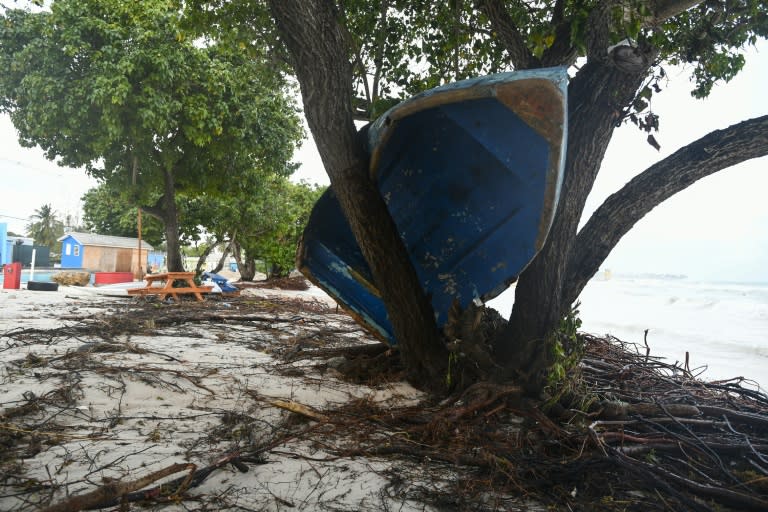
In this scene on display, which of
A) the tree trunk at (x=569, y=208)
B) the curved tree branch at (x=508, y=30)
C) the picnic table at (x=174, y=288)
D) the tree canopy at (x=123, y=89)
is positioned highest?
the tree canopy at (x=123, y=89)

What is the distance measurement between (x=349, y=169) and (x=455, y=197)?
1252mm

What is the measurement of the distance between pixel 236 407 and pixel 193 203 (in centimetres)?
1612

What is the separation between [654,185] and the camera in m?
2.87

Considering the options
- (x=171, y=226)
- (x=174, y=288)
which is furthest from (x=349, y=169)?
(x=171, y=226)

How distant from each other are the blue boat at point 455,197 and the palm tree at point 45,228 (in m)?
56.5

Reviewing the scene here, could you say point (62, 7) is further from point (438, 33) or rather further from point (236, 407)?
point (236, 407)

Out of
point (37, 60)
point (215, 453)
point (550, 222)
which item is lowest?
point (215, 453)

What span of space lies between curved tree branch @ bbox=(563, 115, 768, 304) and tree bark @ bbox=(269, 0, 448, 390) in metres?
1.08

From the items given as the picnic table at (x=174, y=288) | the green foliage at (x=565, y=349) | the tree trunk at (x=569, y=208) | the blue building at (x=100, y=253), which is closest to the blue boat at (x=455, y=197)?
the tree trunk at (x=569, y=208)

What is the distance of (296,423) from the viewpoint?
255 cm

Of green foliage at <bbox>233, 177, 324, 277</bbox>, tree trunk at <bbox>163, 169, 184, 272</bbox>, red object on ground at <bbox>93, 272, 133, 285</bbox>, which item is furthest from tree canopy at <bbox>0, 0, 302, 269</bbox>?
red object on ground at <bbox>93, 272, 133, 285</bbox>

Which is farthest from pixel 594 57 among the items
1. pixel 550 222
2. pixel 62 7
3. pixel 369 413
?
pixel 62 7

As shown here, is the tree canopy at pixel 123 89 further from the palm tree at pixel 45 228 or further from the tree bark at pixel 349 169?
the palm tree at pixel 45 228

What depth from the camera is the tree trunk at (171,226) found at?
11.4 m
